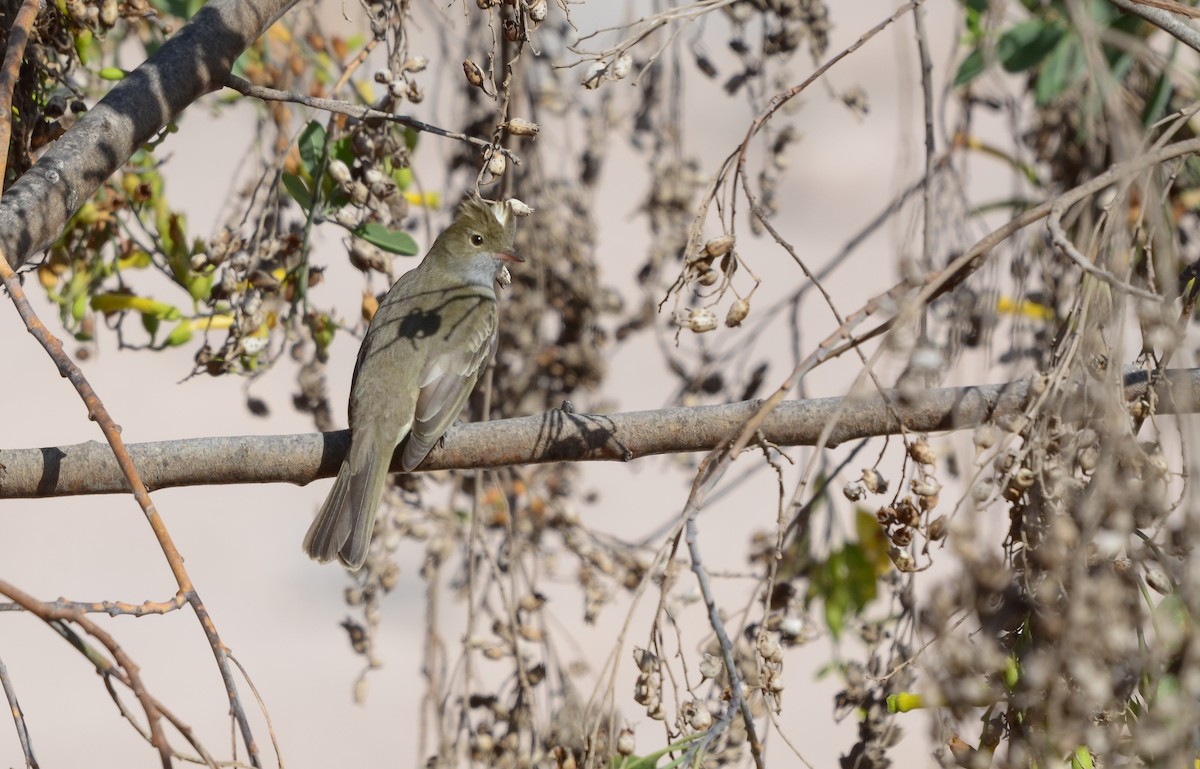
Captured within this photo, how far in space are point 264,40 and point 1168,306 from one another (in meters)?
3.65

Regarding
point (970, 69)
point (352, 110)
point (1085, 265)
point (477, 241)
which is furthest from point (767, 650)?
point (477, 241)

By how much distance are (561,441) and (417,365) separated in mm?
1416

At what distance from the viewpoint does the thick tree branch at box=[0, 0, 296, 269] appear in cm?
263

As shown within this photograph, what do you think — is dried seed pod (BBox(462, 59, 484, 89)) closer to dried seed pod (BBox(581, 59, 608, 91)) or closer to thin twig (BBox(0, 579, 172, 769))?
dried seed pod (BBox(581, 59, 608, 91))

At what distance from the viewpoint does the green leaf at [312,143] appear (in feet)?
11.3

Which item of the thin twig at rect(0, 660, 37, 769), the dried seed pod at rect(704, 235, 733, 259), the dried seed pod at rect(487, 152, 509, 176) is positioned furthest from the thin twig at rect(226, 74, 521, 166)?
the thin twig at rect(0, 660, 37, 769)

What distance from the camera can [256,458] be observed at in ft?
9.50

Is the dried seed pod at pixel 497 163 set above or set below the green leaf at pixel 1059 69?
below

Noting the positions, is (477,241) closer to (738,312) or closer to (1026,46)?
(1026,46)

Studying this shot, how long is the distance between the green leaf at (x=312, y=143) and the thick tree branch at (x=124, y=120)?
0.33m

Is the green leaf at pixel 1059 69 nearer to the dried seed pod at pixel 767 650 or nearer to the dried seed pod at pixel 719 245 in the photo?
the dried seed pod at pixel 719 245

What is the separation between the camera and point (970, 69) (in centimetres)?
405

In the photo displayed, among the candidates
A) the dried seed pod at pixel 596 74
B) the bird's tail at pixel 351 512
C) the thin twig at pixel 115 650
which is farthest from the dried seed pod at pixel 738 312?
the bird's tail at pixel 351 512

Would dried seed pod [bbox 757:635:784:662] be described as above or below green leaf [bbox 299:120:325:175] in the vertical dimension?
below
